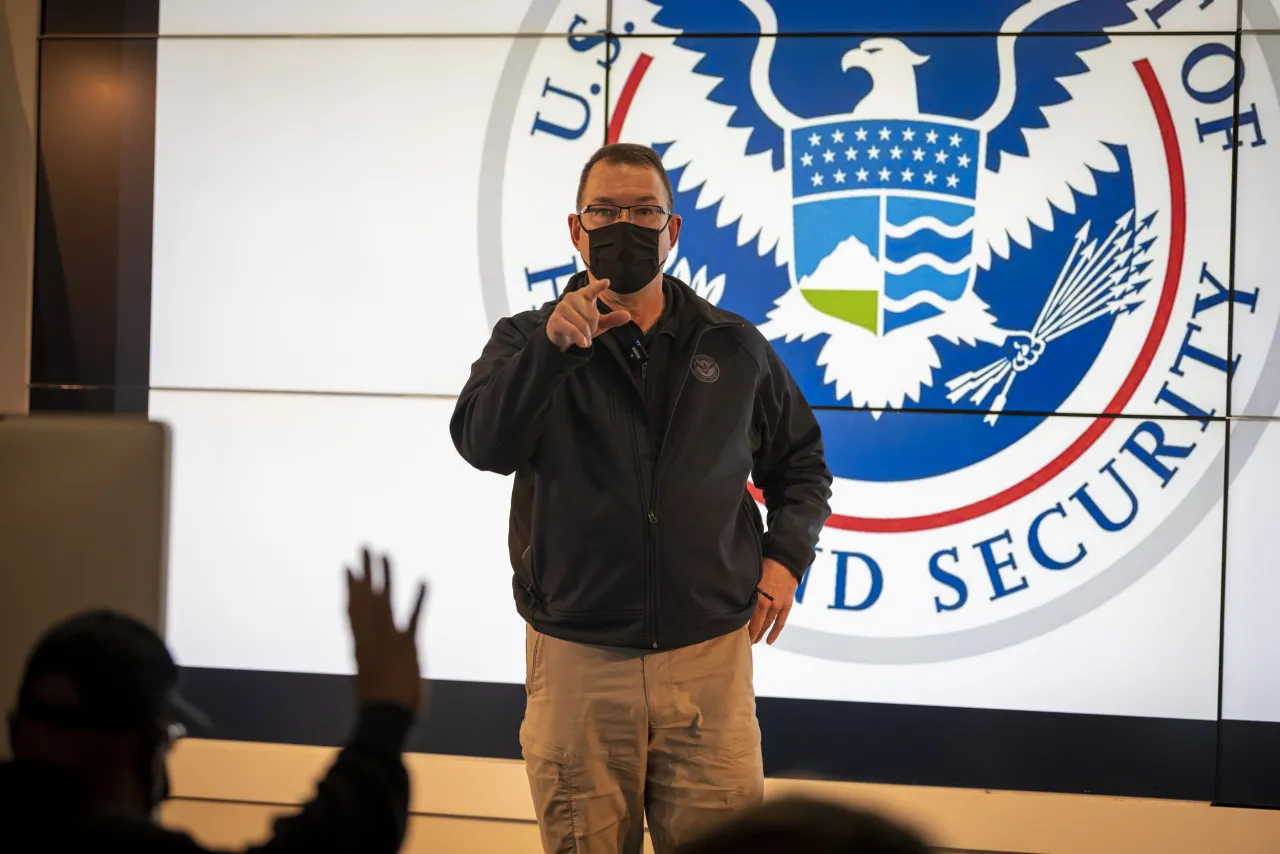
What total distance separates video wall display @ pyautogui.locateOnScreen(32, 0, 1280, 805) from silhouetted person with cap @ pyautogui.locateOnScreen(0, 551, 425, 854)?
2114 millimetres

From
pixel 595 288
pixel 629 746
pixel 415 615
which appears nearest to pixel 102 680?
pixel 415 615

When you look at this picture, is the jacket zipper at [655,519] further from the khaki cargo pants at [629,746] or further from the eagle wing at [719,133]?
the eagle wing at [719,133]

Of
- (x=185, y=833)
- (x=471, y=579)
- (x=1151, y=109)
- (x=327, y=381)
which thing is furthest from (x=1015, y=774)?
(x=185, y=833)

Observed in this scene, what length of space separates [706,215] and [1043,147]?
969mm

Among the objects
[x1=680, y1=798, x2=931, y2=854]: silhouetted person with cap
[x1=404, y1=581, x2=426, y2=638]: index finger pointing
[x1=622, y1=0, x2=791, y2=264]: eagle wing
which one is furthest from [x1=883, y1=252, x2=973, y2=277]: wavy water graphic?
[x1=680, y1=798, x2=931, y2=854]: silhouetted person with cap

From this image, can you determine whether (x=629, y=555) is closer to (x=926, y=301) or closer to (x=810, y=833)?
(x=810, y=833)

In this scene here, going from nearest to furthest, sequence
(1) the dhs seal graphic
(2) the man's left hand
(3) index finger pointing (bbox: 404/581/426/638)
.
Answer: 1. (3) index finger pointing (bbox: 404/581/426/638)
2. (2) the man's left hand
3. (1) the dhs seal graphic

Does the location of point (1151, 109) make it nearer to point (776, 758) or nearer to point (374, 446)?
point (776, 758)

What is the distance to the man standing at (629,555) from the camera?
6.18 ft

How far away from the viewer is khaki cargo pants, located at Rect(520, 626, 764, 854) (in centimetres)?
188

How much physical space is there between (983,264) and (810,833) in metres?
2.64

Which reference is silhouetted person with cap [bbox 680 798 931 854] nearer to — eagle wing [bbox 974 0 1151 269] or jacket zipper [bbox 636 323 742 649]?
jacket zipper [bbox 636 323 742 649]

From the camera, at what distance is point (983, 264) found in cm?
295

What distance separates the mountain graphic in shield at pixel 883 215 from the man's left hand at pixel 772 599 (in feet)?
3.75
